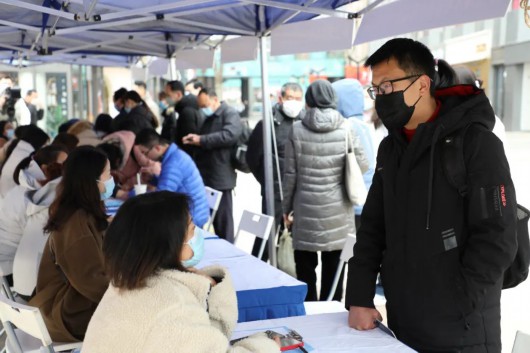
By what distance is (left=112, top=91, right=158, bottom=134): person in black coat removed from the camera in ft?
23.9

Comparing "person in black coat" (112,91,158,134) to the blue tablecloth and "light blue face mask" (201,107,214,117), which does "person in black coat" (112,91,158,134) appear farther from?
the blue tablecloth

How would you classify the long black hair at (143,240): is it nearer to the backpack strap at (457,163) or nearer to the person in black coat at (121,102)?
the backpack strap at (457,163)

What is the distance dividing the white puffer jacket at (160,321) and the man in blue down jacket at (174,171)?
3049 millimetres

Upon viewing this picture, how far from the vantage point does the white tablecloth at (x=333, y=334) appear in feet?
6.50

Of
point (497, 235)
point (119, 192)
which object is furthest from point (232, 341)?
point (119, 192)

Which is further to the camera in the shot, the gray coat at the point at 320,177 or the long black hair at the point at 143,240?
the gray coat at the point at 320,177

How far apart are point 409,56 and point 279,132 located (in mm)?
3327

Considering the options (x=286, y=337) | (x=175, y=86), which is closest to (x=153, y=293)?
(x=286, y=337)

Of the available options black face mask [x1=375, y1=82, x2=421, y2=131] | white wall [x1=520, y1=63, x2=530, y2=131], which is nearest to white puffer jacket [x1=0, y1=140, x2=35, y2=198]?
black face mask [x1=375, y1=82, x2=421, y2=131]

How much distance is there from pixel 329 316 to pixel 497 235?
27.1 inches

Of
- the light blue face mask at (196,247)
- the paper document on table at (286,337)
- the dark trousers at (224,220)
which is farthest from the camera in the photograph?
the dark trousers at (224,220)

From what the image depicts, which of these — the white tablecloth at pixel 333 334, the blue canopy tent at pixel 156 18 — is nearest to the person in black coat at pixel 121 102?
the blue canopy tent at pixel 156 18

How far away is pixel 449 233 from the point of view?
1934 millimetres

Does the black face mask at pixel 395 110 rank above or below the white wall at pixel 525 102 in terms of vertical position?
above
